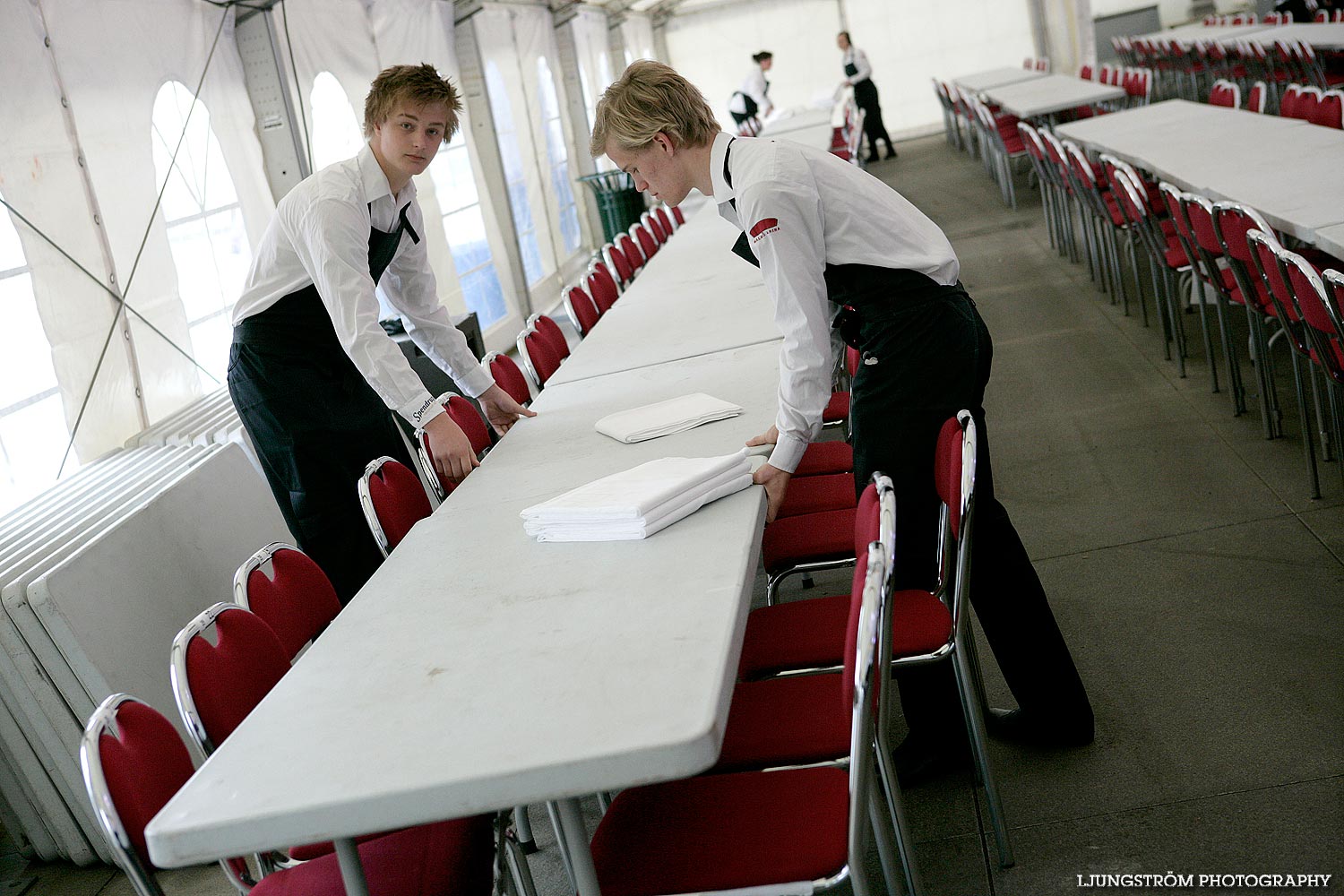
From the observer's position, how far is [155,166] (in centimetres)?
452

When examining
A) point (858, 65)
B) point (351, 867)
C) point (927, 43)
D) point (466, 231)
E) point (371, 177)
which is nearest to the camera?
point (351, 867)

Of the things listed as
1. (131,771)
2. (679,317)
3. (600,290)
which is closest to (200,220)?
(600,290)

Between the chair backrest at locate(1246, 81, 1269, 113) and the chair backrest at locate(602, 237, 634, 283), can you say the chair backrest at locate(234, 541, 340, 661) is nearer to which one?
the chair backrest at locate(602, 237, 634, 283)

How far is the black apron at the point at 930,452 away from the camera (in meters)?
2.24

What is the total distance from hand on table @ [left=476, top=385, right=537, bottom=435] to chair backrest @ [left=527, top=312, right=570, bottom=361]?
1003mm

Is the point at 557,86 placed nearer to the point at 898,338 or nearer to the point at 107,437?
the point at 107,437

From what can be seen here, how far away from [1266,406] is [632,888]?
3.27 metres

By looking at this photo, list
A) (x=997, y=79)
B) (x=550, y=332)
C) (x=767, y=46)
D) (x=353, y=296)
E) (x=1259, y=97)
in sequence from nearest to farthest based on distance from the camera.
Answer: (x=353, y=296)
(x=550, y=332)
(x=1259, y=97)
(x=997, y=79)
(x=767, y=46)

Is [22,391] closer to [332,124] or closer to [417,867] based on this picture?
[417,867]

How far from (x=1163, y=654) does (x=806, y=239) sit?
1474 mm

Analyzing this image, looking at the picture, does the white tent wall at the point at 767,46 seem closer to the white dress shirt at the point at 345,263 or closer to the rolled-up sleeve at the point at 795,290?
the white dress shirt at the point at 345,263

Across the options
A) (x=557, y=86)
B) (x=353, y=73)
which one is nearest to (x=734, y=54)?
(x=557, y=86)

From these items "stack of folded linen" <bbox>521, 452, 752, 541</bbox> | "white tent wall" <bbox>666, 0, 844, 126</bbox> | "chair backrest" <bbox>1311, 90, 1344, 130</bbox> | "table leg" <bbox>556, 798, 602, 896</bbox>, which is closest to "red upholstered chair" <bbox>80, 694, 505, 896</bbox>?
"table leg" <bbox>556, 798, 602, 896</bbox>

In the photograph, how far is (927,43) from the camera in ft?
62.0
